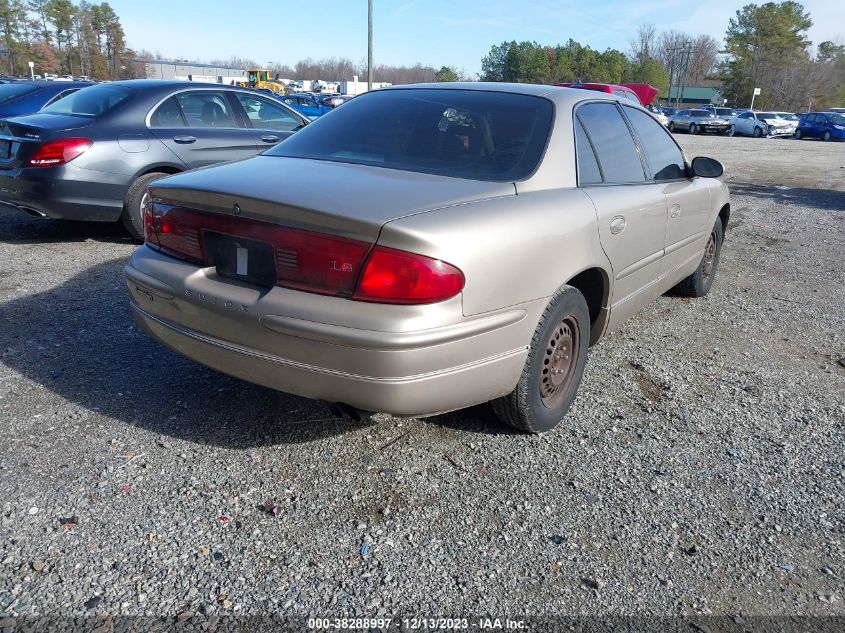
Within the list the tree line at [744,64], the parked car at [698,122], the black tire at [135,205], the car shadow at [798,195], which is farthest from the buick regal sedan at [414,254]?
the tree line at [744,64]

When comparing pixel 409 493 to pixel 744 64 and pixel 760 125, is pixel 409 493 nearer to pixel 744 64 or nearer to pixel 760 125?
pixel 760 125

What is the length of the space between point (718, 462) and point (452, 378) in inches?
53.8

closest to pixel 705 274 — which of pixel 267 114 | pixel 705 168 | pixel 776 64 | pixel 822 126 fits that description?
pixel 705 168

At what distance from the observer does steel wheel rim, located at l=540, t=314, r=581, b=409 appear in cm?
319

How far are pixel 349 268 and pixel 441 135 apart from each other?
3.85 ft

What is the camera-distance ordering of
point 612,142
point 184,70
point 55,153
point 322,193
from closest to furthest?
1. point 322,193
2. point 612,142
3. point 55,153
4. point 184,70

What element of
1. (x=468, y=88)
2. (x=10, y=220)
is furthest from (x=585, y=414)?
(x=10, y=220)

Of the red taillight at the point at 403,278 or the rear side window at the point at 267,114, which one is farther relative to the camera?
the rear side window at the point at 267,114

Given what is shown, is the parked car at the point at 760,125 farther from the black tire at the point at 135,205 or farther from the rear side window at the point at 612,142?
the rear side window at the point at 612,142

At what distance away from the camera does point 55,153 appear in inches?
235

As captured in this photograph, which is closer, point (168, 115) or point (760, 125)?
point (168, 115)

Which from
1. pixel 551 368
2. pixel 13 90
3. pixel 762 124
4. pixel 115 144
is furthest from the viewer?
pixel 762 124

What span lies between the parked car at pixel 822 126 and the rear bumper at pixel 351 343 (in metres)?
43.7

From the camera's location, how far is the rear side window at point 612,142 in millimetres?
3623
